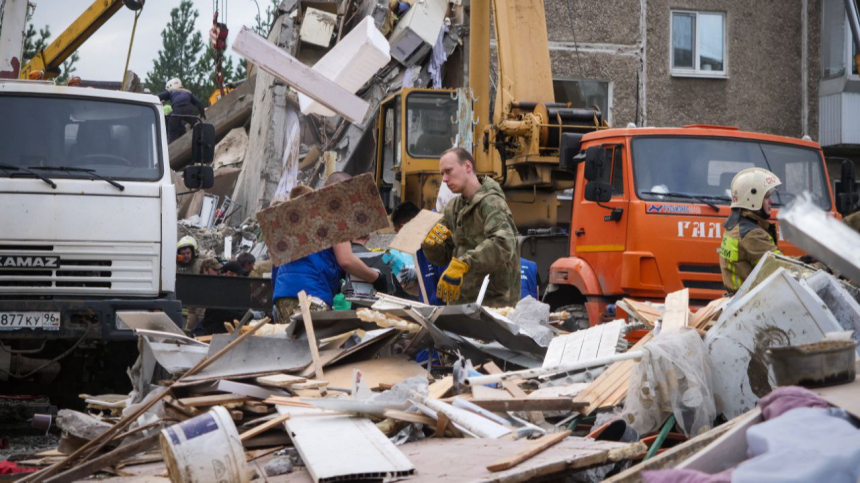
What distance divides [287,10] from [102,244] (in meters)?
15.5

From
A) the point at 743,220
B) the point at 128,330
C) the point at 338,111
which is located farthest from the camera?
the point at 338,111

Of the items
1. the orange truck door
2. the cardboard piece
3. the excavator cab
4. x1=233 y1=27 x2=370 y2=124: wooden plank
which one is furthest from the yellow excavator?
the cardboard piece

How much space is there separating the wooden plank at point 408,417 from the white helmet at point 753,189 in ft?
11.4

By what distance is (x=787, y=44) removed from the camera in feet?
72.8

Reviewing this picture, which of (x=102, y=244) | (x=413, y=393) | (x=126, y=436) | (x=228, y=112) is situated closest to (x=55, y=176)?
(x=102, y=244)

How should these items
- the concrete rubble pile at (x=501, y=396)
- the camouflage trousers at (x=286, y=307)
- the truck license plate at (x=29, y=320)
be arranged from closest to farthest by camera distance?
the concrete rubble pile at (x=501, y=396) → the camouflage trousers at (x=286, y=307) → the truck license plate at (x=29, y=320)

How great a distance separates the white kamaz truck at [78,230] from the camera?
827 centimetres

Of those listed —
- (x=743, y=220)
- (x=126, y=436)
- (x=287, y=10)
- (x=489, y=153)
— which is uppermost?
(x=287, y=10)

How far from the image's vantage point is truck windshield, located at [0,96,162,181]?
8.55 metres

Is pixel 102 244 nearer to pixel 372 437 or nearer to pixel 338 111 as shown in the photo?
pixel 338 111

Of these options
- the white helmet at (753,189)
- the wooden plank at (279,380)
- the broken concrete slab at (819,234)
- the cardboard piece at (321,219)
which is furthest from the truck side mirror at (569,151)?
the broken concrete slab at (819,234)

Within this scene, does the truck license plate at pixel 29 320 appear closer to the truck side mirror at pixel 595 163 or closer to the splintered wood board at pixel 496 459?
the splintered wood board at pixel 496 459

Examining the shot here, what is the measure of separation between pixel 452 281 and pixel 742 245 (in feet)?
6.34

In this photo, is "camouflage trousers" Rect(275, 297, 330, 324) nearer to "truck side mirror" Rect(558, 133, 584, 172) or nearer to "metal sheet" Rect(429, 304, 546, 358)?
"metal sheet" Rect(429, 304, 546, 358)
